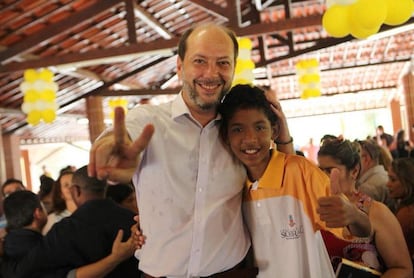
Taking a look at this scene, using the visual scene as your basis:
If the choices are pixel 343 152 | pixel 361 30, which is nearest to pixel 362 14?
pixel 361 30

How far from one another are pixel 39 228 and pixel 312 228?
1.50 metres

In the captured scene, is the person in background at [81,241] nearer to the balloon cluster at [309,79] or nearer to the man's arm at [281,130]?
the man's arm at [281,130]

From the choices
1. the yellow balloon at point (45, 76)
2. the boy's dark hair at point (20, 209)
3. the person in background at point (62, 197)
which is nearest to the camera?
the boy's dark hair at point (20, 209)

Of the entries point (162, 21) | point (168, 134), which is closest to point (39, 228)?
point (168, 134)

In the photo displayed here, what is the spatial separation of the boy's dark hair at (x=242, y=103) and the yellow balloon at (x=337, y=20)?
201 centimetres

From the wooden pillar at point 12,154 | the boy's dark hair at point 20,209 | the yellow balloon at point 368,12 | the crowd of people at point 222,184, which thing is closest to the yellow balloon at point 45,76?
the boy's dark hair at point 20,209

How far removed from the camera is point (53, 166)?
15.6m

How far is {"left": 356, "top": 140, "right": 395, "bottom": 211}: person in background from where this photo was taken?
10.1 ft

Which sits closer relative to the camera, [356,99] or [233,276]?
[233,276]

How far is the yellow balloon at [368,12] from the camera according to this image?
3.14 metres

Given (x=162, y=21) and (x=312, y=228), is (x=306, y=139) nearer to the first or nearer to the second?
(x=162, y=21)

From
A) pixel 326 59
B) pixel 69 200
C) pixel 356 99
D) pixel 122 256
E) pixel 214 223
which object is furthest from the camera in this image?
pixel 356 99

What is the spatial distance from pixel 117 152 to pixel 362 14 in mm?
2367

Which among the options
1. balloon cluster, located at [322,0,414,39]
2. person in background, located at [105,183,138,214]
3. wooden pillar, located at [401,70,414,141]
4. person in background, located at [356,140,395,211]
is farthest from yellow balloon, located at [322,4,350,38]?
wooden pillar, located at [401,70,414,141]
